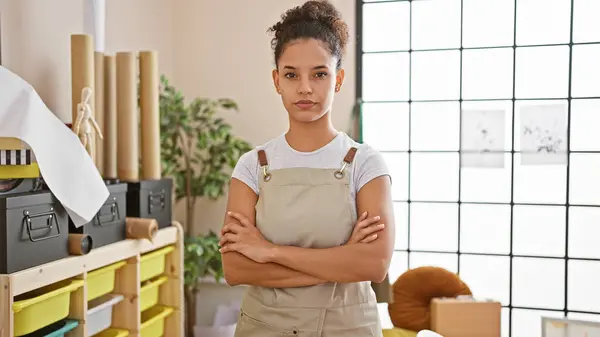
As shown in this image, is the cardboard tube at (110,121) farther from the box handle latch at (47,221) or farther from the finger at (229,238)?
the finger at (229,238)

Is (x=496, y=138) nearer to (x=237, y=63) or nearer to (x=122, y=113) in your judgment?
(x=237, y=63)

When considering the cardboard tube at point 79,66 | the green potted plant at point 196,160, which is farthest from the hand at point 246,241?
the green potted plant at point 196,160

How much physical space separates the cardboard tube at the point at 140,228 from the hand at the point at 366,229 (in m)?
1.38

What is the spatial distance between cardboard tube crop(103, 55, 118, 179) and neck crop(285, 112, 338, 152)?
4.87 feet

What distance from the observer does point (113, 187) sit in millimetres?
2477

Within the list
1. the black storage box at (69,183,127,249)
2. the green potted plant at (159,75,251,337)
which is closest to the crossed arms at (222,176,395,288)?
the black storage box at (69,183,127,249)

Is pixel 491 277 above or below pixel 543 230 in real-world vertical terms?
below

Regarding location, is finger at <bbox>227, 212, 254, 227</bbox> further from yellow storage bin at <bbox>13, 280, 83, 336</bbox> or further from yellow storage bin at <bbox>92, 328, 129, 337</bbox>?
yellow storage bin at <bbox>92, 328, 129, 337</bbox>

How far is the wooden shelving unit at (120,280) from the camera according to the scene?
1.90 meters

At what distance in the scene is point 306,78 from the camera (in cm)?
144

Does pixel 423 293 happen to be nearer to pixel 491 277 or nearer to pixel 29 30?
pixel 491 277

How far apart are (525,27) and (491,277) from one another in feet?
4.79

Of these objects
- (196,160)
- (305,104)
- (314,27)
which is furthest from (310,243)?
(196,160)

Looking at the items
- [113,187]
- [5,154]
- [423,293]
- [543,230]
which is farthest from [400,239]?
[5,154]
